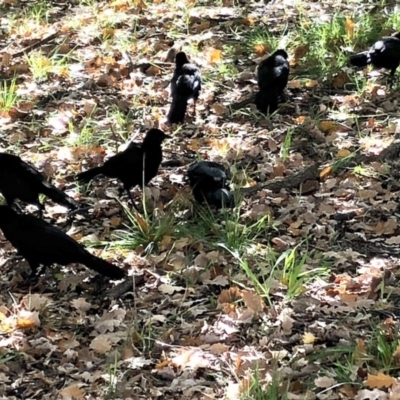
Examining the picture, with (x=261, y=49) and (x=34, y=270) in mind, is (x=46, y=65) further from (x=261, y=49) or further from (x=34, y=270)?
(x=34, y=270)

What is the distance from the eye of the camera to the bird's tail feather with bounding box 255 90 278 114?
7586mm

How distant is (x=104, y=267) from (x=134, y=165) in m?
1.39

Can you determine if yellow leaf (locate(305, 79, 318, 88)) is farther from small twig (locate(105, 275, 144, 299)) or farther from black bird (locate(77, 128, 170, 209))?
small twig (locate(105, 275, 144, 299))

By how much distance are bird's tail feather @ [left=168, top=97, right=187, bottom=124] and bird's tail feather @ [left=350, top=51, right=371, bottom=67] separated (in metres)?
1.86

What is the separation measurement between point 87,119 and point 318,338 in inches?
163

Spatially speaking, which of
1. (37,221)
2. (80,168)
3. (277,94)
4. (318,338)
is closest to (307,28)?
(277,94)

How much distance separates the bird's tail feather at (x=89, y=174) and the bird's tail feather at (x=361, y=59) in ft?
10.4

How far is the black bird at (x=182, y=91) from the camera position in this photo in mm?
7469

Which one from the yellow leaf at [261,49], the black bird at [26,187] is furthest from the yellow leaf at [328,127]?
the black bird at [26,187]

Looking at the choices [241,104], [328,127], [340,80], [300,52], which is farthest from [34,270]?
[300,52]

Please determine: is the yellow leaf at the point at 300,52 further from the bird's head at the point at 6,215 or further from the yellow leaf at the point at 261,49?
the bird's head at the point at 6,215

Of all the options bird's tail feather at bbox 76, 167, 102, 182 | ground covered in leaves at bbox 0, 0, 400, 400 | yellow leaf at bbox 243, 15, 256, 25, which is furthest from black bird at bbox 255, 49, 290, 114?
yellow leaf at bbox 243, 15, 256, 25

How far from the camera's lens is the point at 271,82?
7.52 metres

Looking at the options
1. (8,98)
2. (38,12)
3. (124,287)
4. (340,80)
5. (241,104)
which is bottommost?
(124,287)
